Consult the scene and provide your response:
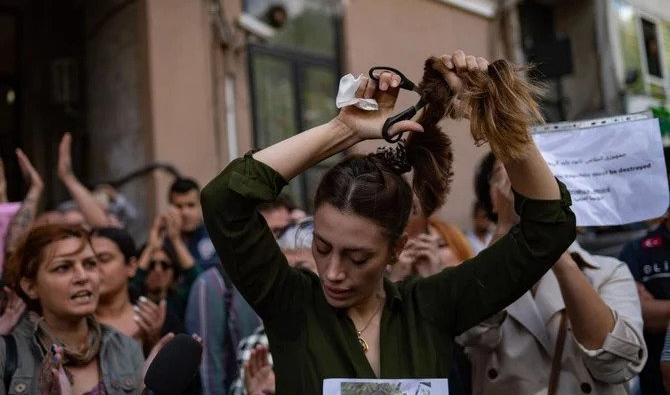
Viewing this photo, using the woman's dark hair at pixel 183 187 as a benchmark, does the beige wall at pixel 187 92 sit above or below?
above

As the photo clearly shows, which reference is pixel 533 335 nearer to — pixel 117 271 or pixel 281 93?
pixel 117 271

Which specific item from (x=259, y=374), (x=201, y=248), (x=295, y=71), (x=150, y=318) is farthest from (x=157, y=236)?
(x=295, y=71)

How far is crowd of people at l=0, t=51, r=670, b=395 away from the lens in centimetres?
190

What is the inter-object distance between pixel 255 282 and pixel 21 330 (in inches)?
54.3

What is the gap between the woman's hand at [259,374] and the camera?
290cm

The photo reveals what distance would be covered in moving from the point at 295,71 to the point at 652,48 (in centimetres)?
796

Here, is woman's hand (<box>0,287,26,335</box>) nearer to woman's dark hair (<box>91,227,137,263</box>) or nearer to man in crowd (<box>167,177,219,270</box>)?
woman's dark hair (<box>91,227,137,263</box>)

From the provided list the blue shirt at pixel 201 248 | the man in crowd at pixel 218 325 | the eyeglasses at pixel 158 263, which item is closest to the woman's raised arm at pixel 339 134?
the man in crowd at pixel 218 325

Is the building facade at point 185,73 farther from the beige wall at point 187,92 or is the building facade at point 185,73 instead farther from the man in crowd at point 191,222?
the man in crowd at point 191,222

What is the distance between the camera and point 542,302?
8.82 feet

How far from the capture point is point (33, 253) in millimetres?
2971

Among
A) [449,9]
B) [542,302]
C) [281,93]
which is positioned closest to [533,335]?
[542,302]

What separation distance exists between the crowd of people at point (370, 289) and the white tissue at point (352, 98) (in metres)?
0.03

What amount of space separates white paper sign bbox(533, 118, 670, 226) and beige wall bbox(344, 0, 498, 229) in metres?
Result: 6.08
